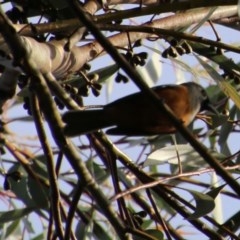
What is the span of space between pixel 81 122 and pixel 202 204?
478 millimetres

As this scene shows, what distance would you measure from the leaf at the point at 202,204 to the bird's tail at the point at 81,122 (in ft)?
0.99

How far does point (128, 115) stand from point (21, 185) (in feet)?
1.88

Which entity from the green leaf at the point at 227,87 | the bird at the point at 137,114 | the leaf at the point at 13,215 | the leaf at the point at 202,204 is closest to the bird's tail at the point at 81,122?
the bird at the point at 137,114

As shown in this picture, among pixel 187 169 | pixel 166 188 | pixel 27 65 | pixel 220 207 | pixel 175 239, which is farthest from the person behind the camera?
pixel 220 207

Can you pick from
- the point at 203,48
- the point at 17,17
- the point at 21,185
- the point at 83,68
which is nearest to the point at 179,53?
the point at 203,48

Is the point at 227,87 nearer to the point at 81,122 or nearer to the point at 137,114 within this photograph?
the point at 137,114

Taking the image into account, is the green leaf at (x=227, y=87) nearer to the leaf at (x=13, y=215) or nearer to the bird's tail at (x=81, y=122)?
the bird's tail at (x=81, y=122)

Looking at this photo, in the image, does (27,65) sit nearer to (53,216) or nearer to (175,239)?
(53,216)

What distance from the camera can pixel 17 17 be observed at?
206 centimetres

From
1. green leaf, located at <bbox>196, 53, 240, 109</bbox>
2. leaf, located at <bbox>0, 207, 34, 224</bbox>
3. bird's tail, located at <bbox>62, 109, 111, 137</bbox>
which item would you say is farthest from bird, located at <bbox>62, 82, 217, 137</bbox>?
leaf, located at <bbox>0, 207, 34, 224</bbox>

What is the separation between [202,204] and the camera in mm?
1969

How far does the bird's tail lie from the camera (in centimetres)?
154

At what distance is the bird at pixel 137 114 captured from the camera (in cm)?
162

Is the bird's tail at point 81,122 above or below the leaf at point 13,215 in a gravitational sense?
below
